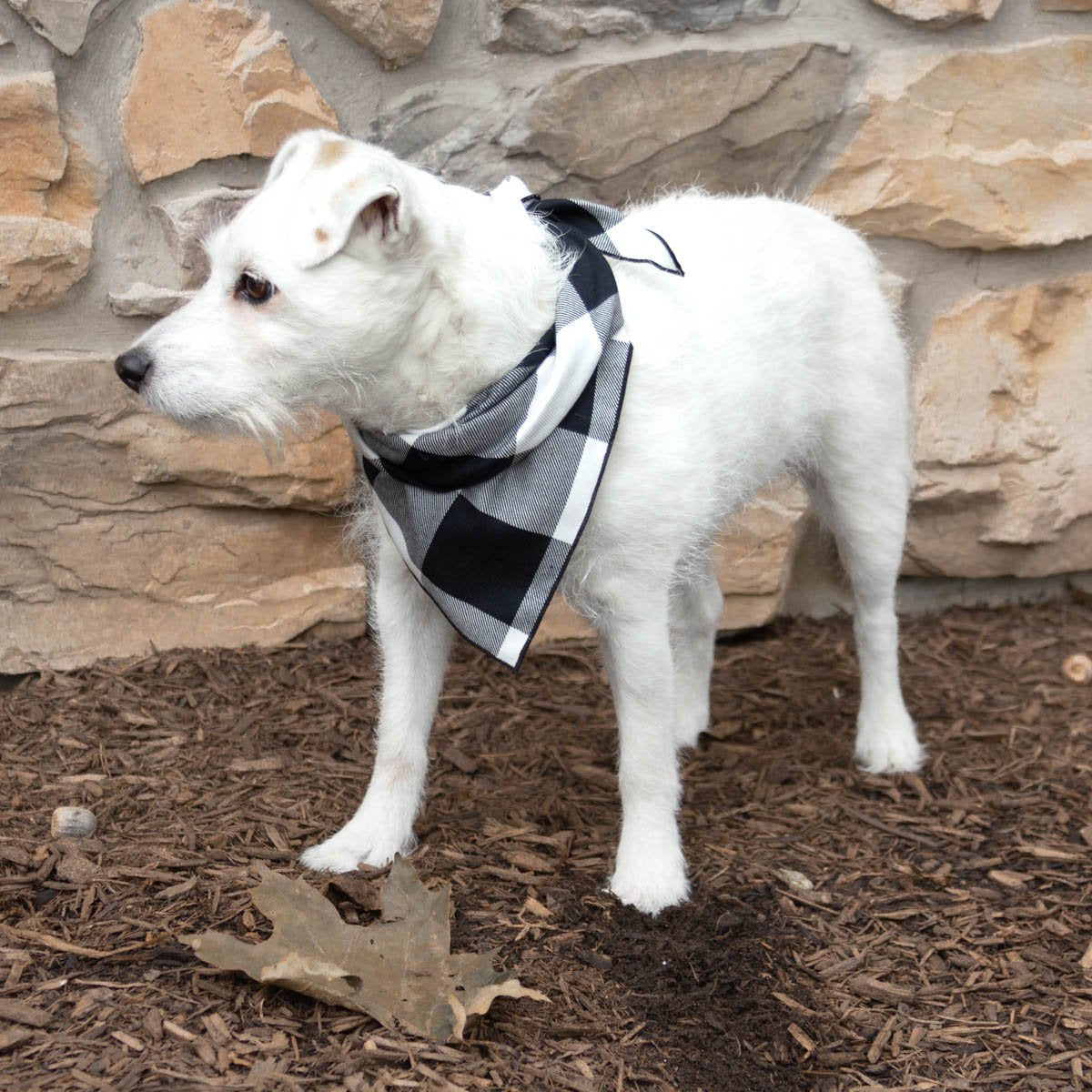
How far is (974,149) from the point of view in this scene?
4059 millimetres

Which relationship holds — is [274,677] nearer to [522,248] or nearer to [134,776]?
[134,776]

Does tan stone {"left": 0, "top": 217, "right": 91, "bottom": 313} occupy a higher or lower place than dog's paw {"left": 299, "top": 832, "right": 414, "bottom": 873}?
higher

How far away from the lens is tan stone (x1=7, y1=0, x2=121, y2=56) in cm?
327

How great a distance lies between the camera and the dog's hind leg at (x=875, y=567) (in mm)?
3588

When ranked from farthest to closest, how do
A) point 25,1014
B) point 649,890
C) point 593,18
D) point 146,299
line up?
point 593,18 → point 146,299 → point 649,890 → point 25,1014

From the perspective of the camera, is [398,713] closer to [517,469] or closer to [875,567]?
[517,469]

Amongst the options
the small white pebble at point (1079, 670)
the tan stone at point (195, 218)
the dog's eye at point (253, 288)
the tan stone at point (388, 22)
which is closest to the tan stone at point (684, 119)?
the tan stone at point (388, 22)

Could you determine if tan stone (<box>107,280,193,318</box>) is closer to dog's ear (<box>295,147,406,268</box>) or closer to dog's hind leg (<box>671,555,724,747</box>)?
dog's ear (<box>295,147,406,268</box>)

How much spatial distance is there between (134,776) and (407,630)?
826 mm

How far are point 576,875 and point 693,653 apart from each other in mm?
1002

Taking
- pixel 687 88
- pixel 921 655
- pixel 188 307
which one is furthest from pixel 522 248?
pixel 921 655

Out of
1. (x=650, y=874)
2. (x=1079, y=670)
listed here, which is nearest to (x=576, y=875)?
(x=650, y=874)

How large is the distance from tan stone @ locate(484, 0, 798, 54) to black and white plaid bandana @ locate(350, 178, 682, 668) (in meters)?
0.97

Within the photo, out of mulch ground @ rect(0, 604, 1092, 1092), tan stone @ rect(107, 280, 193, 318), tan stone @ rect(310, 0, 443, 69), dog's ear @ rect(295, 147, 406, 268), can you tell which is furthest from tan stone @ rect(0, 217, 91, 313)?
dog's ear @ rect(295, 147, 406, 268)
